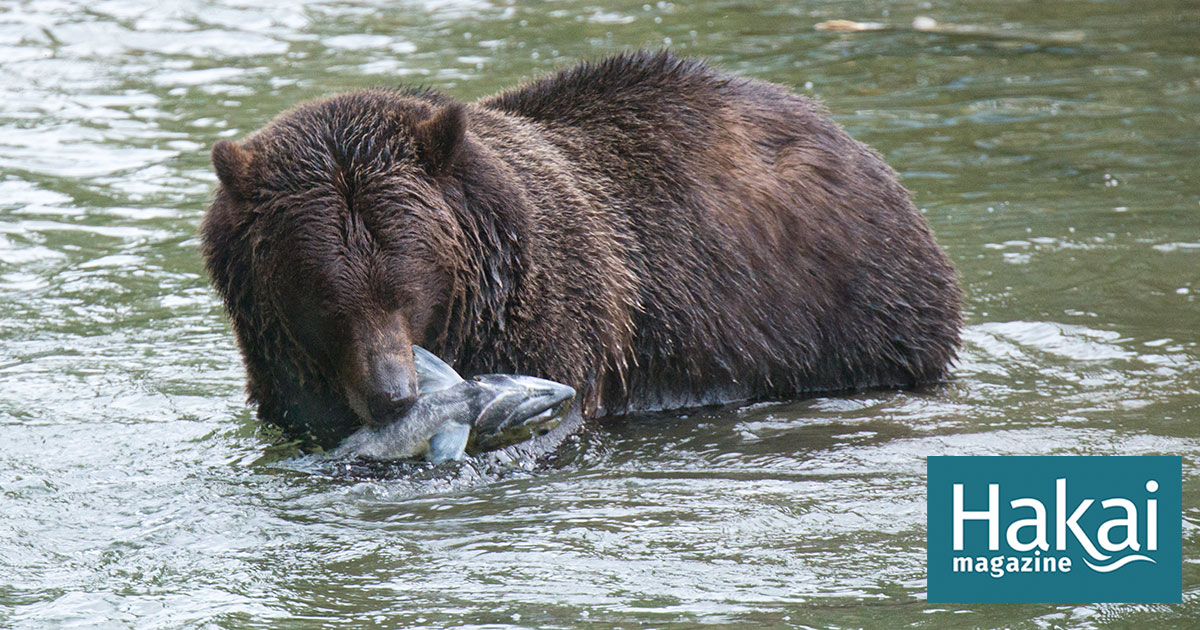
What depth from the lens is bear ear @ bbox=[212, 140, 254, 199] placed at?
583 cm

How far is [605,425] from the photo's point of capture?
704 centimetres

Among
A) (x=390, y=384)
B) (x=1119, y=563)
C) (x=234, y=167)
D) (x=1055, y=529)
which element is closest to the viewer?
(x=1119, y=563)

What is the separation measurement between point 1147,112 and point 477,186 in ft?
26.9

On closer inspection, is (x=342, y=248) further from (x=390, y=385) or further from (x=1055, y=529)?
(x=1055, y=529)

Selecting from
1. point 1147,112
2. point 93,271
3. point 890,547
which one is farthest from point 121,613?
point 1147,112

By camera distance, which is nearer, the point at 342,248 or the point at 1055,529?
the point at 1055,529

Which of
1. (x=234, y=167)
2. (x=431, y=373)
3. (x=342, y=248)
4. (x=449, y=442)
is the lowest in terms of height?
(x=449, y=442)

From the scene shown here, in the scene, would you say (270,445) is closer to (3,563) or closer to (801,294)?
(3,563)

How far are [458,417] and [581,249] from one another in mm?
1113

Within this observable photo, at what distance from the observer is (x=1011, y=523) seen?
5.41m

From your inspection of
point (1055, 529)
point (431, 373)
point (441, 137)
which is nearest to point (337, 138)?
point (441, 137)

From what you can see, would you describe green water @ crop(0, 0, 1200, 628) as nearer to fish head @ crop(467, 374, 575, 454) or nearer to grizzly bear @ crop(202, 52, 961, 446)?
fish head @ crop(467, 374, 575, 454)

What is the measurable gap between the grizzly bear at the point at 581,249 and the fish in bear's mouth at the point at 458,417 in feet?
0.45

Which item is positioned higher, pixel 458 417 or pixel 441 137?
pixel 441 137
